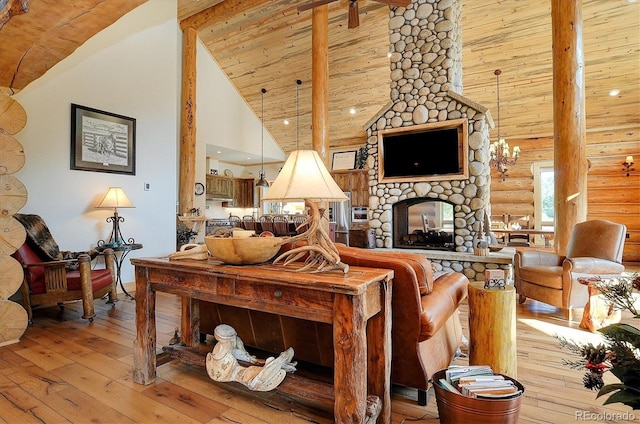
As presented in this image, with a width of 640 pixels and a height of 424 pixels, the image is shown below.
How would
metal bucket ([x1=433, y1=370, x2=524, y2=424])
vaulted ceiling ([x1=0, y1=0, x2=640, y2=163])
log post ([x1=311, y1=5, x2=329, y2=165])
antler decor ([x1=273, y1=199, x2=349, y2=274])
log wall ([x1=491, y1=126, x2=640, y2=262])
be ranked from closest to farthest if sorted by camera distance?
metal bucket ([x1=433, y1=370, x2=524, y2=424]), antler decor ([x1=273, y1=199, x2=349, y2=274]), vaulted ceiling ([x1=0, y1=0, x2=640, y2=163]), log post ([x1=311, y1=5, x2=329, y2=165]), log wall ([x1=491, y1=126, x2=640, y2=262])

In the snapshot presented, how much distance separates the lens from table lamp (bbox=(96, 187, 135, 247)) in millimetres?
4051

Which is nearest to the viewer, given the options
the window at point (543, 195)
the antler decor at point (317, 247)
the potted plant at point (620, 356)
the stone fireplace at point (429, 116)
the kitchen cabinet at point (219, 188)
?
the potted plant at point (620, 356)

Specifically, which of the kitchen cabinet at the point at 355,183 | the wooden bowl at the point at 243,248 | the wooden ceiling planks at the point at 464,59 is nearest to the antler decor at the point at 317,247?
the wooden bowl at the point at 243,248

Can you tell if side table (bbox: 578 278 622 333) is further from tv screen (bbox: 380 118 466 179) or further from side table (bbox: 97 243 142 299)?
side table (bbox: 97 243 142 299)

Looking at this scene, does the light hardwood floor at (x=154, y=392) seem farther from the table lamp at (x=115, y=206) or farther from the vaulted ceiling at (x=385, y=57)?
the vaulted ceiling at (x=385, y=57)

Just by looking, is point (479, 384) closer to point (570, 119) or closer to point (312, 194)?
point (312, 194)

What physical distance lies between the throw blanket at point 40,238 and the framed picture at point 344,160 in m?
6.75

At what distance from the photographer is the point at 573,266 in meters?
3.36

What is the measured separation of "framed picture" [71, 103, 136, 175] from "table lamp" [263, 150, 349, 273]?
3.53 meters

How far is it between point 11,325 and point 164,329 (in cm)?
114

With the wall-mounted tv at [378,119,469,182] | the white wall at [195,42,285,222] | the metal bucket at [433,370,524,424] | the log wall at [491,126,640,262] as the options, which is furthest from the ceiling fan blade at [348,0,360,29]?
the log wall at [491,126,640,262]

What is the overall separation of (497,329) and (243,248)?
4.86ft

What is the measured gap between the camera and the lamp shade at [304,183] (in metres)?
1.72

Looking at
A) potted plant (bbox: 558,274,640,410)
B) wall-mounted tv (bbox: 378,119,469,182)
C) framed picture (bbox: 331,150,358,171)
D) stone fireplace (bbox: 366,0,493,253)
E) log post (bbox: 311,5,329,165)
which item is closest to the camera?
potted plant (bbox: 558,274,640,410)
